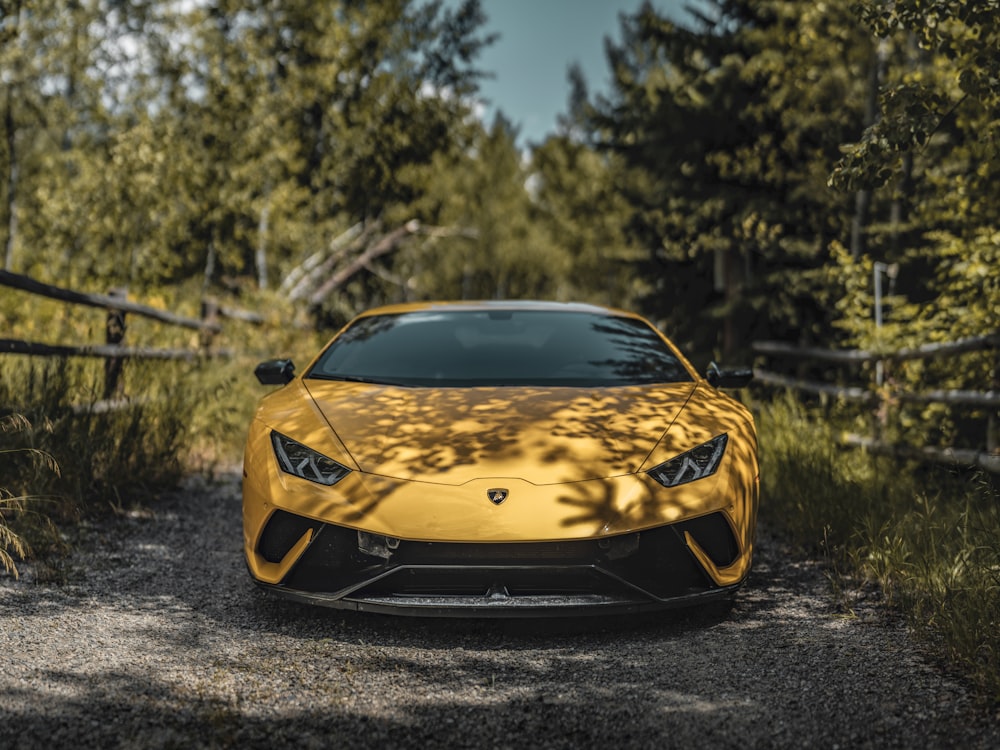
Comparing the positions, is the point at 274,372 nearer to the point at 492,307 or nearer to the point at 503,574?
the point at 492,307

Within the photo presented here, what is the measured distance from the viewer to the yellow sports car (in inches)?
140

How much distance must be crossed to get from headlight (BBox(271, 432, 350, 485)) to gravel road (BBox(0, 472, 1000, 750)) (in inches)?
23.5

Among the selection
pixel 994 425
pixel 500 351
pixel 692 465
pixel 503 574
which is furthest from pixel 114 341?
pixel 994 425

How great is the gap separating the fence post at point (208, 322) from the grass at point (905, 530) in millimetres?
5425

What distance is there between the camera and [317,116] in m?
20.1

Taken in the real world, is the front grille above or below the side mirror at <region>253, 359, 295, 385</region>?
below

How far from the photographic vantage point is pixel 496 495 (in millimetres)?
3676

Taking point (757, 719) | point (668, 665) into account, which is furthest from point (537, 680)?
point (757, 719)

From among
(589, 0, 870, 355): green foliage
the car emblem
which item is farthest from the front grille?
(589, 0, 870, 355): green foliage

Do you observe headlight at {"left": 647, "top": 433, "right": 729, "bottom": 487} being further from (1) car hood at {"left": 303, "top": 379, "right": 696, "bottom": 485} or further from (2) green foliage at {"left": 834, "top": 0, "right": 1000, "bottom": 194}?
(2) green foliage at {"left": 834, "top": 0, "right": 1000, "bottom": 194}

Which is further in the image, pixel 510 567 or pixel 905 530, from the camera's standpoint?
pixel 905 530

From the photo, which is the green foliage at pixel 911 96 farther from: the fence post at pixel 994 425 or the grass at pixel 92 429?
the grass at pixel 92 429

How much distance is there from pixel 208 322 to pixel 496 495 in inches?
275

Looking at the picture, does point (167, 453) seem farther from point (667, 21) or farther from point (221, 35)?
point (221, 35)
